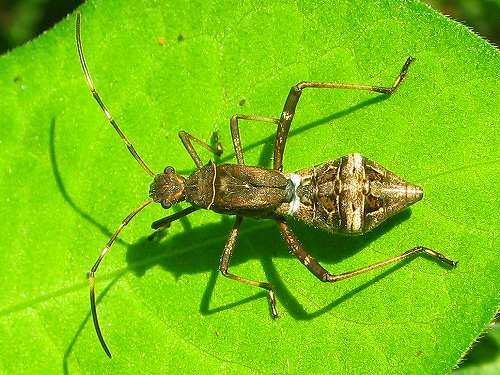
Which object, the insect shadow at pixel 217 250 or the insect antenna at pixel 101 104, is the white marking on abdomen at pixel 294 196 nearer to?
the insect shadow at pixel 217 250

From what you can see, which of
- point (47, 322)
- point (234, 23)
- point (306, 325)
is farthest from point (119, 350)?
point (234, 23)

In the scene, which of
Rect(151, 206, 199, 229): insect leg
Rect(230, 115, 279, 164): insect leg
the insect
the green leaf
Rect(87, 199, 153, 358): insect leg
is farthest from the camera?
Rect(151, 206, 199, 229): insect leg

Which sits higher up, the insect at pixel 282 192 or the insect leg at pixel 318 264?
the insect at pixel 282 192

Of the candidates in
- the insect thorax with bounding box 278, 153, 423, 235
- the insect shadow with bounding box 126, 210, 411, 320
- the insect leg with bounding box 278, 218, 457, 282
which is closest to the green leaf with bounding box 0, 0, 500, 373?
the insect shadow with bounding box 126, 210, 411, 320

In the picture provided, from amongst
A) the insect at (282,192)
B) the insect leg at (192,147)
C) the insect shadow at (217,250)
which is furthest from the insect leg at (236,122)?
the insect shadow at (217,250)

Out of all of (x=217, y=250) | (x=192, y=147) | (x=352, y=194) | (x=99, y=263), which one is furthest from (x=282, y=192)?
(x=99, y=263)

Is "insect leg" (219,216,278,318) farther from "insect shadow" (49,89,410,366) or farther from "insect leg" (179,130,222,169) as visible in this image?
"insect leg" (179,130,222,169)
